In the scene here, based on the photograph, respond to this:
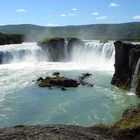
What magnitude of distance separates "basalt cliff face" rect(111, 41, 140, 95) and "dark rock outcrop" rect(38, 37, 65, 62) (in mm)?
28893

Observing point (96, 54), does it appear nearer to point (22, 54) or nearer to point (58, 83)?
point (22, 54)

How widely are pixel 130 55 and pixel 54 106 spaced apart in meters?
14.8

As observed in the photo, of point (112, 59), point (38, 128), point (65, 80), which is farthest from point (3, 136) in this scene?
point (112, 59)

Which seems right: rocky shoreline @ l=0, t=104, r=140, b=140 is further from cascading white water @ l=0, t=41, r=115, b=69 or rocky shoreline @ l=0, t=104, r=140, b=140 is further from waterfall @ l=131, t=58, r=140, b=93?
cascading white water @ l=0, t=41, r=115, b=69

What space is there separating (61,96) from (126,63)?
11523 millimetres

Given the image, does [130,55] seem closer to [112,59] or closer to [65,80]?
[65,80]

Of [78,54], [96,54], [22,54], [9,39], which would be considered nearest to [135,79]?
[96,54]

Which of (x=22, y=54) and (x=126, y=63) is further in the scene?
(x=22, y=54)

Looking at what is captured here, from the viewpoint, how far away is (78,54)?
3086 inches

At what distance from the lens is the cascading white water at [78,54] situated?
7188 centimetres

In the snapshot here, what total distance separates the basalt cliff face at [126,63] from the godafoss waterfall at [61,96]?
1.49 m

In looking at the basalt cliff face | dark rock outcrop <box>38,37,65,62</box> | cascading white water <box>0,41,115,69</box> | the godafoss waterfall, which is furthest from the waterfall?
dark rock outcrop <box>38,37,65,62</box>

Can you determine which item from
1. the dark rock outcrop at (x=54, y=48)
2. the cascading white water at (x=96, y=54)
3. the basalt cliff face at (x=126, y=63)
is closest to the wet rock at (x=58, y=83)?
the basalt cliff face at (x=126, y=63)

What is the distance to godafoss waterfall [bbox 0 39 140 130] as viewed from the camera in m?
32.6
